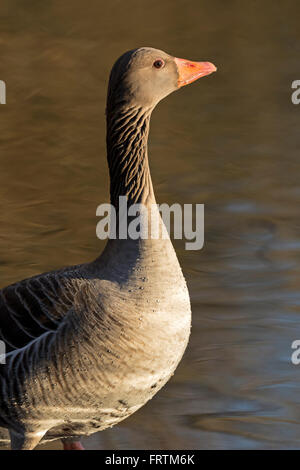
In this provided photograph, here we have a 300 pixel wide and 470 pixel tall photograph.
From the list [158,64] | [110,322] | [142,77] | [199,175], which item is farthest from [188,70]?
[199,175]

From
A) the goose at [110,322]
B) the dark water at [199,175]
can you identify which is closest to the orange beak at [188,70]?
the goose at [110,322]

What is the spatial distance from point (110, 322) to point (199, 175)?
6.87 m

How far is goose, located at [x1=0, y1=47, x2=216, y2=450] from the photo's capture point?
16.3 ft

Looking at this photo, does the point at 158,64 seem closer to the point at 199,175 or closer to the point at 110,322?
the point at 110,322

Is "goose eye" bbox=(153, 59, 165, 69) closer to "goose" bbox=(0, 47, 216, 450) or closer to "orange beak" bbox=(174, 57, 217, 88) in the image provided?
"goose" bbox=(0, 47, 216, 450)

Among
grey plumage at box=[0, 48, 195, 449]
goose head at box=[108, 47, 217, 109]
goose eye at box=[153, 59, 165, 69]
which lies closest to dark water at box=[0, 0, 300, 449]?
grey plumage at box=[0, 48, 195, 449]

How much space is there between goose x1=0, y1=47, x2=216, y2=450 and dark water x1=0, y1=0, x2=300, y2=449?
3.89ft

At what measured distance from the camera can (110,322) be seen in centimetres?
497

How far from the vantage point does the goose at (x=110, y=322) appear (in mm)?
4969

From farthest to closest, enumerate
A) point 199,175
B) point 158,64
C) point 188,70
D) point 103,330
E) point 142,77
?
point 199,175, point 188,70, point 158,64, point 142,77, point 103,330

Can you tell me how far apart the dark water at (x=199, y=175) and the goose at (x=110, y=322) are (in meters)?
1.19

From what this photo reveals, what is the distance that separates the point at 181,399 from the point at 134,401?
178 centimetres

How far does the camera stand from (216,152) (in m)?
12.5

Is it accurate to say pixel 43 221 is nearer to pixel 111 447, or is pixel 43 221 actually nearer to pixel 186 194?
pixel 186 194
